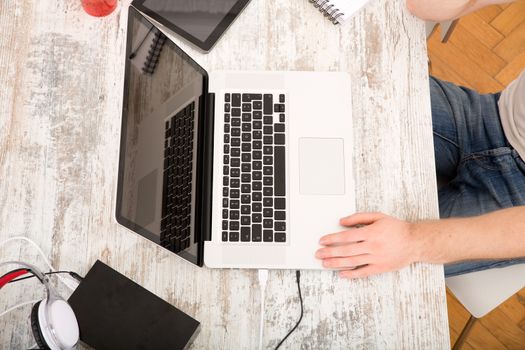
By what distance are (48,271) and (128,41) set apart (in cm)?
46

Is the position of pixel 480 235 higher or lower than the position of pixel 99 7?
lower

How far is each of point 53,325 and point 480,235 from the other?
0.78m

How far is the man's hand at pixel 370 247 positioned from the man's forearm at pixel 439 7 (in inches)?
17.9

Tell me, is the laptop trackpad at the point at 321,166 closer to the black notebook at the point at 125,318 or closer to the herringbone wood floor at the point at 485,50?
the black notebook at the point at 125,318

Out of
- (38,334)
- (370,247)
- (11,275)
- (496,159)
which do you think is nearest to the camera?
(38,334)

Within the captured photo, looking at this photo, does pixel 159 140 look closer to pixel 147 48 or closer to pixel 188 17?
pixel 147 48

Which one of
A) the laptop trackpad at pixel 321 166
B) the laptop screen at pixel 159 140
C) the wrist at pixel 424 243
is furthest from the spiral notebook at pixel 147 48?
the wrist at pixel 424 243

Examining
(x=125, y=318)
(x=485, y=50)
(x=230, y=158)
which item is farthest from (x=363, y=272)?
(x=485, y=50)

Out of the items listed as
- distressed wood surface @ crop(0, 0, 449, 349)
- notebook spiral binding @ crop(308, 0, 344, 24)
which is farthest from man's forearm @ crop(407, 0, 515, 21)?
notebook spiral binding @ crop(308, 0, 344, 24)

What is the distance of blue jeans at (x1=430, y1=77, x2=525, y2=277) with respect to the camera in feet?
3.70

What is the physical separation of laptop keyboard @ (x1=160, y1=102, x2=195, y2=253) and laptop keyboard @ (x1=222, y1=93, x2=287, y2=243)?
7 cm

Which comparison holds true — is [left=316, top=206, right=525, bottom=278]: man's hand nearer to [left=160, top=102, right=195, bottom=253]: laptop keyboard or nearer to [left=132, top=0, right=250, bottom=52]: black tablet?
[left=160, top=102, right=195, bottom=253]: laptop keyboard

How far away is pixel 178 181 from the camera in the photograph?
0.93m

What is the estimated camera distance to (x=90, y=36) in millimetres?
1043
